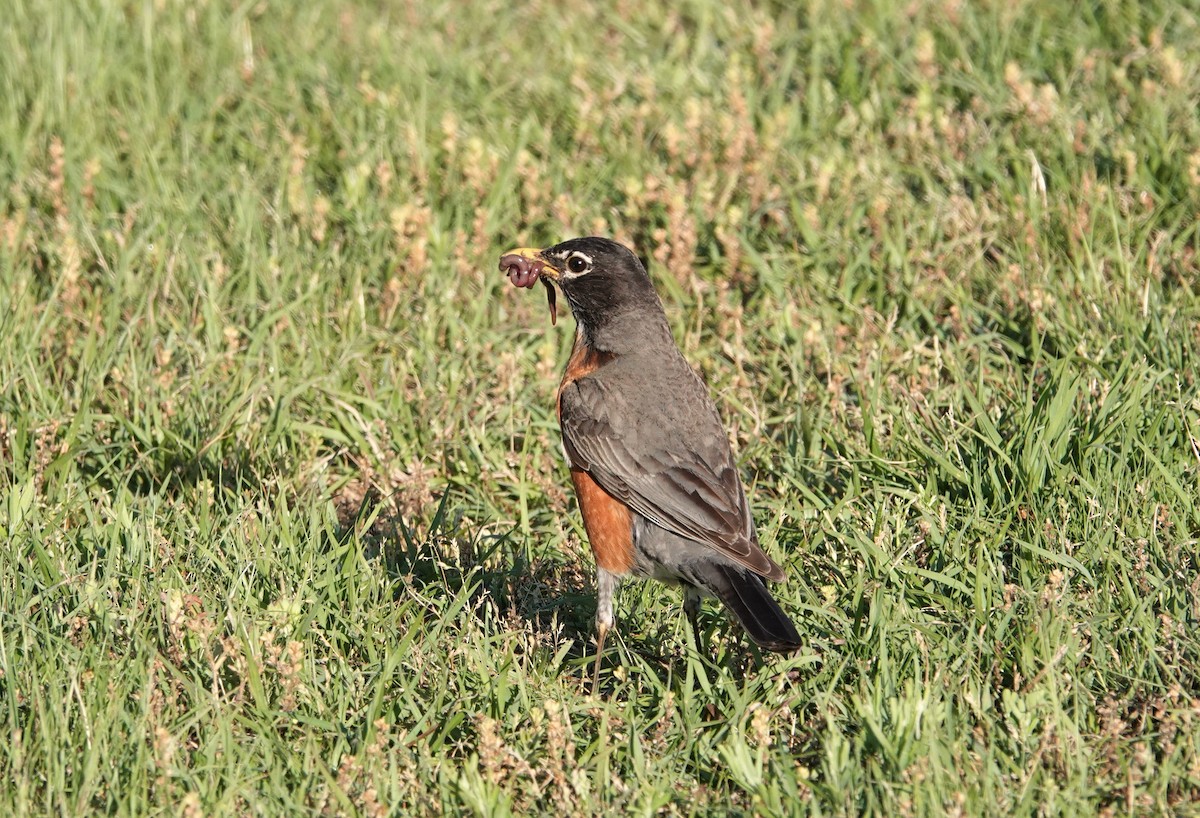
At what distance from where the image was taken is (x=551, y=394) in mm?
7043

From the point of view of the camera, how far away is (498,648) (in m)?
5.36

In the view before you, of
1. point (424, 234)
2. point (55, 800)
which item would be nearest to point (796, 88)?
point (424, 234)

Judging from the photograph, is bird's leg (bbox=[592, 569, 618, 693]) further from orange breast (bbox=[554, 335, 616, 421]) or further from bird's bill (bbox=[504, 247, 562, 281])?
bird's bill (bbox=[504, 247, 562, 281])

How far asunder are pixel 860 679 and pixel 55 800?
2.38 metres

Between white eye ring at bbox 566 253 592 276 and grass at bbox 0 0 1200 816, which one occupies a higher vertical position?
white eye ring at bbox 566 253 592 276

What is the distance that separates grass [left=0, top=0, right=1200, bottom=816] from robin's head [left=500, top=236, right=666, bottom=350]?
2.56 ft

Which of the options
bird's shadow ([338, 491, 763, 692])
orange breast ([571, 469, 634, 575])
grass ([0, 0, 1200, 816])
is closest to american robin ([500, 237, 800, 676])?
orange breast ([571, 469, 634, 575])

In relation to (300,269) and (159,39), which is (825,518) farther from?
(159,39)

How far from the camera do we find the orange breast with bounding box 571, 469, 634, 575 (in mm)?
5453

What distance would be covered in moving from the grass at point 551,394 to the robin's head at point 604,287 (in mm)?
779

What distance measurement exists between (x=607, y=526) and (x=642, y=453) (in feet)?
0.97

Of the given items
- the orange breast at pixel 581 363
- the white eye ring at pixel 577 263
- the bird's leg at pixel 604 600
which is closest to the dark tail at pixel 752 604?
the bird's leg at pixel 604 600

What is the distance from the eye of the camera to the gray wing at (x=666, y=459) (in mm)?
5305

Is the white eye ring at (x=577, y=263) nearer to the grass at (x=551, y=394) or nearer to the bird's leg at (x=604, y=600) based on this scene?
the grass at (x=551, y=394)
